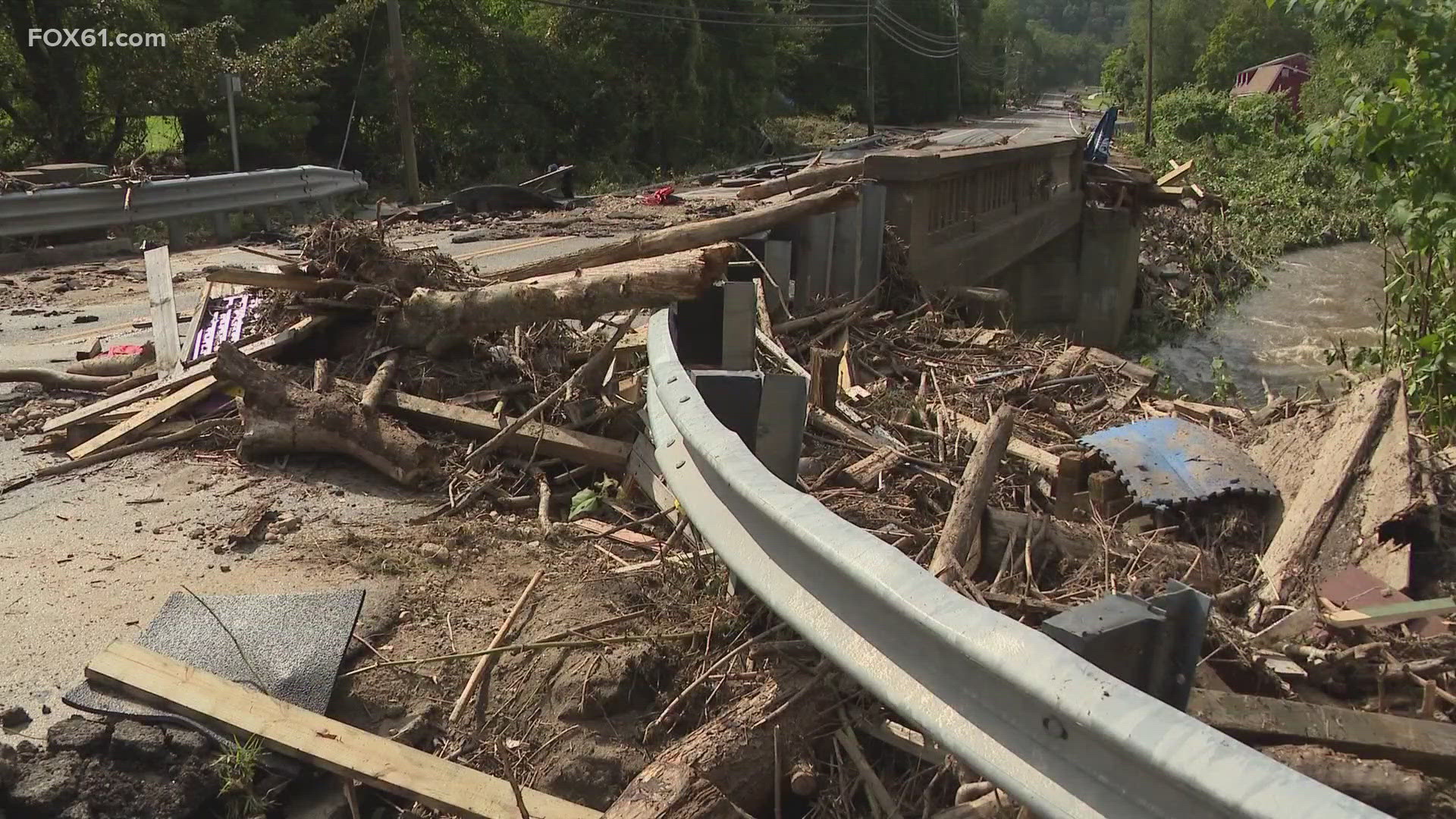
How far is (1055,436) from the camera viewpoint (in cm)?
670

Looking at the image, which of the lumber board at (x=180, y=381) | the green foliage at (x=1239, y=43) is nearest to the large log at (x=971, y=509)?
the lumber board at (x=180, y=381)

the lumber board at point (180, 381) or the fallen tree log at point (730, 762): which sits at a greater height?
the lumber board at point (180, 381)

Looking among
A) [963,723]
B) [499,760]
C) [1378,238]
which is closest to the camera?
[963,723]

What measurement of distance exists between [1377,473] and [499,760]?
3.65 metres

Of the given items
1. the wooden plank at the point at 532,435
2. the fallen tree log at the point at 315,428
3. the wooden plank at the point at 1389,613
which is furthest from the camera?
the wooden plank at the point at 532,435

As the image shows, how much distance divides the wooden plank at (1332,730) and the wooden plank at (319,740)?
1423 mm

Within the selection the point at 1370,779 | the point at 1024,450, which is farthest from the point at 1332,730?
the point at 1024,450

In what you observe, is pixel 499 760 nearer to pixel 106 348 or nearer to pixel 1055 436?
pixel 1055 436

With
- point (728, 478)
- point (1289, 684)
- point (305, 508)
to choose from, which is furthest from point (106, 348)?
point (1289, 684)

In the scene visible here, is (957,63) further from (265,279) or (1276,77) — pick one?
(265,279)

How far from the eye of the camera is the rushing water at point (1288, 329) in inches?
789

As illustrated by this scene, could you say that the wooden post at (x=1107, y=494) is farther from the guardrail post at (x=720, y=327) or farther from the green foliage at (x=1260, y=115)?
the green foliage at (x=1260, y=115)

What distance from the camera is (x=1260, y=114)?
61.7 meters

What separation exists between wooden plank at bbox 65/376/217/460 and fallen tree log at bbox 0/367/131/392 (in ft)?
3.70
